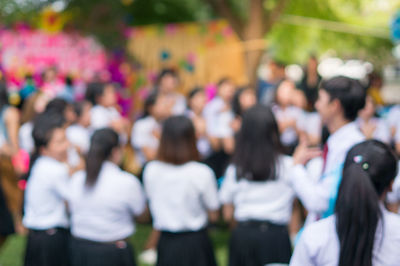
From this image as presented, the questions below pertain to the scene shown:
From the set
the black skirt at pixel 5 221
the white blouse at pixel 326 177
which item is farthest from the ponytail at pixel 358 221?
the black skirt at pixel 5 221

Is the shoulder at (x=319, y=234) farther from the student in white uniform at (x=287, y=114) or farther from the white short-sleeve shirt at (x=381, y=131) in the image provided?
the student in white uniform at (x=287, y=114)

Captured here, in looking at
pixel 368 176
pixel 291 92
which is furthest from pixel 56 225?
pixel 291 92

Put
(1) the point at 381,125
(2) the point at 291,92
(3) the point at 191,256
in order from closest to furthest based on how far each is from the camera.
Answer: (3) the point at 191,256
(1) the point at 381,125
(2) the point at 291,92

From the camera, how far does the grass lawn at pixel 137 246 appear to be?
505cm

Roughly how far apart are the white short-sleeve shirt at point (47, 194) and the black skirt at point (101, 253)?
306 millimetres

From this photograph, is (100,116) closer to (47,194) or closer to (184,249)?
(47,194)

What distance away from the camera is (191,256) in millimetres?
3377

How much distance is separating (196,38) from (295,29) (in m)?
5.16

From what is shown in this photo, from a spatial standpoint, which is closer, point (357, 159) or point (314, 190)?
point (357, 159)

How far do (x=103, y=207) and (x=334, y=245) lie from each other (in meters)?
1.57

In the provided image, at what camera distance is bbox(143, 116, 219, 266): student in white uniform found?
129 inches

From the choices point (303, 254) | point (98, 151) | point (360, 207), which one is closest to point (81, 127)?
point (98, 151)

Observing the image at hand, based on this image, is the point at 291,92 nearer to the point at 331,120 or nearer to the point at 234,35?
the point at 331,120

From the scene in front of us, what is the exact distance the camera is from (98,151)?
3.19m
